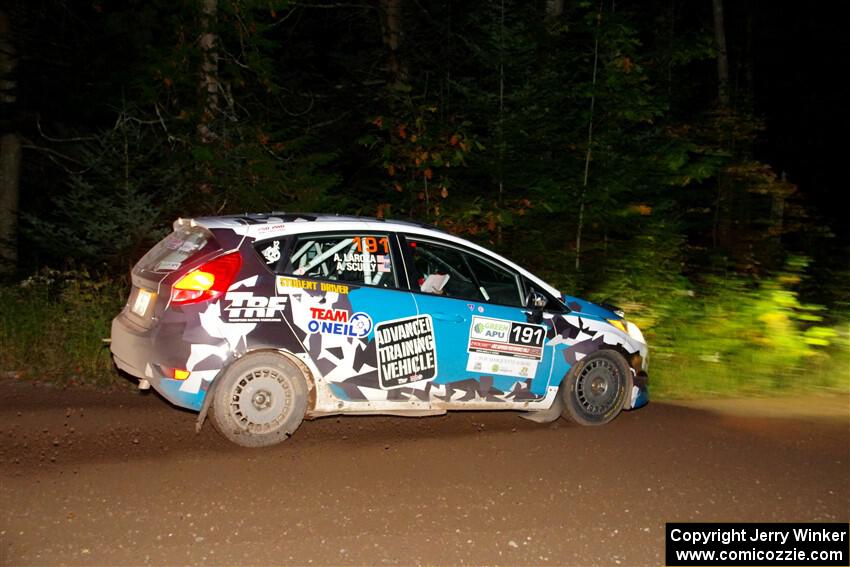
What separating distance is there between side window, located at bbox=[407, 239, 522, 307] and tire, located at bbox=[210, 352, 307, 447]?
4.84 ft

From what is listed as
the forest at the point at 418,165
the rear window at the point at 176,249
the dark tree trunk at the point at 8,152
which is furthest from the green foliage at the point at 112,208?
the rear window at the point at 176,249

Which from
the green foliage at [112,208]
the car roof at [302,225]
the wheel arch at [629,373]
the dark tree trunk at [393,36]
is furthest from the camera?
the dark tree trunk at [393,36]

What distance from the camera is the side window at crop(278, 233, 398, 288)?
267 inches

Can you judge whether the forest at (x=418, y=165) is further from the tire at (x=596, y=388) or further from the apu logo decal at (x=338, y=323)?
the apu logo decal at (x=338, y=323)

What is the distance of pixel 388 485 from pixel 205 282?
6.78 feet

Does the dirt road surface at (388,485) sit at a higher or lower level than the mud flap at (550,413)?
lower

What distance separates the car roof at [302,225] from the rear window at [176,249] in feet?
0.25

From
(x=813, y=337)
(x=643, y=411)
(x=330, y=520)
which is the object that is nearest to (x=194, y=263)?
(x=330, y=520)

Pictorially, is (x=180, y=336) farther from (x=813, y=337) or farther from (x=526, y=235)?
(x=526, y=235)

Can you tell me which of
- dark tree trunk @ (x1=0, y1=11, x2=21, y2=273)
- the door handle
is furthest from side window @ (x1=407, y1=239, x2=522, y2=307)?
dark tree trunk @ (x1=0, y1=11, x2=21, y2=273)

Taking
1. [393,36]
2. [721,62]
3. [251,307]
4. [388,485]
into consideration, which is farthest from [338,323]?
[721,62]

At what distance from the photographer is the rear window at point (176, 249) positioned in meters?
6.67

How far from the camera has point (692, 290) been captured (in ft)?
38.2

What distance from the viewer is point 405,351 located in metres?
6.95
